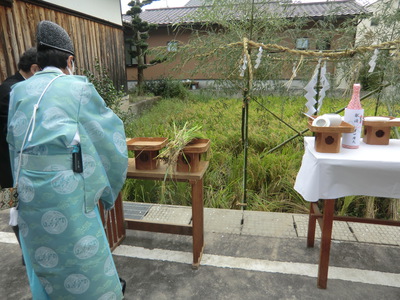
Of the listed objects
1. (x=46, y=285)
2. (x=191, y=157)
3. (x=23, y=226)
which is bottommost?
(x=46, y=285)

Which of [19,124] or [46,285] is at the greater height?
[19,124]

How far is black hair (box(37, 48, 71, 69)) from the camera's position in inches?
64.2

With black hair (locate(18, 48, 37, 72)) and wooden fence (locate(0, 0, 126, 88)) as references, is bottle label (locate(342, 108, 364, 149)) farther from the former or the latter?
wooden fence (locate(0, 0, 126, 88))

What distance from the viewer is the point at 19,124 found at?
1.47m

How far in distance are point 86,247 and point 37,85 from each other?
89 cm

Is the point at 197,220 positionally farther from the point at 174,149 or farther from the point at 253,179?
the point at 253,179

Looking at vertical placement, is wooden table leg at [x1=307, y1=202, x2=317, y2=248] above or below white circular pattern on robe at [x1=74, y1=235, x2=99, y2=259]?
below

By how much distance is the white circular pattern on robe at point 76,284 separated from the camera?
5.06ft

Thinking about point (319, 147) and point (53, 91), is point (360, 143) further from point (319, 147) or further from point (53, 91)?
point (53, 91)

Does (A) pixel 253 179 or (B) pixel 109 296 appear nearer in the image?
(B) pixel 109 296

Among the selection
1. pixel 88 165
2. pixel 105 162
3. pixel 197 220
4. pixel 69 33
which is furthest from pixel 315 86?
pixel 69 33

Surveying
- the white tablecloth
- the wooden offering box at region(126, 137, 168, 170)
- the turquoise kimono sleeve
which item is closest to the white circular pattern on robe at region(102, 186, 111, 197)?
the turquoise kimono sleeve

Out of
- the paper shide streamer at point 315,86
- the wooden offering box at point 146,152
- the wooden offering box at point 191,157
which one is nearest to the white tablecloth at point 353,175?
the wooden offering box at point 191,157

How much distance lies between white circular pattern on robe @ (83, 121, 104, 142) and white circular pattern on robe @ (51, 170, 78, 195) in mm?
233
